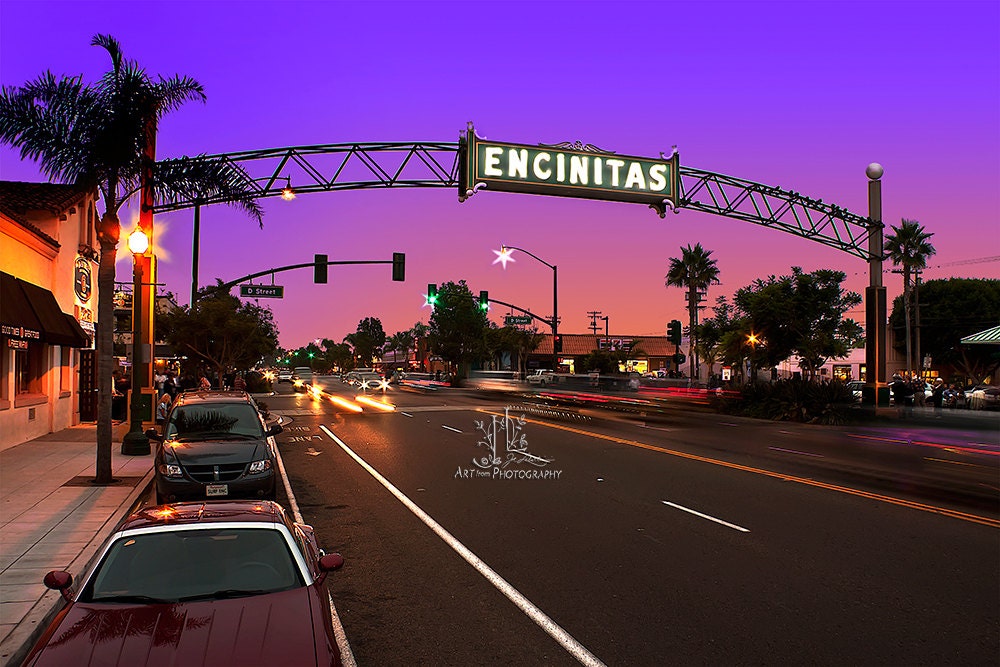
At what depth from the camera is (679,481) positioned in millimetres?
13820

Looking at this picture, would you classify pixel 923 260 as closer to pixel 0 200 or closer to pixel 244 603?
pixel 0 200

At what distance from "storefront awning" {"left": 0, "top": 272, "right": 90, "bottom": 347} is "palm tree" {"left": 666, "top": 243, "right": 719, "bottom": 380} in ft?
193

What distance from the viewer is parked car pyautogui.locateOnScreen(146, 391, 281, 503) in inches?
407

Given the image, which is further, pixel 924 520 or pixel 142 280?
pixel 142 280

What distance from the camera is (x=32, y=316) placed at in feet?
59.6

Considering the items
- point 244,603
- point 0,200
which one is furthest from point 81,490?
point 0,200

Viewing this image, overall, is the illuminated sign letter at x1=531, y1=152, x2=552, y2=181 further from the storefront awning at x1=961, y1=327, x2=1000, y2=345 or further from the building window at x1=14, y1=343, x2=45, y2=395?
the storefront awning at x1=961, y1=327, x2=1000, y2=345

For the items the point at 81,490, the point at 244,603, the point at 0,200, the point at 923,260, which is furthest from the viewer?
the point at 923,260

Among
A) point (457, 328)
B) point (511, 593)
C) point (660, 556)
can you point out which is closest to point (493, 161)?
point (660, 556)

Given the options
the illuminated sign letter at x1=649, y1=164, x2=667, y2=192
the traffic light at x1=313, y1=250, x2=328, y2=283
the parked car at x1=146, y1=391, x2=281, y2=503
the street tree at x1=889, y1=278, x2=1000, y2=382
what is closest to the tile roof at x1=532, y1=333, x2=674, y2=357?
the street tree at x1=889, y1=278, x2=1000, y2=382

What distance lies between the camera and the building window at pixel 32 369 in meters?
20.9

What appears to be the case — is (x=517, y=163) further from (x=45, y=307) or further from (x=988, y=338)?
(x=988, y=338)

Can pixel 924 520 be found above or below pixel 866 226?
below

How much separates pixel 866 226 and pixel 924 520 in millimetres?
21491
